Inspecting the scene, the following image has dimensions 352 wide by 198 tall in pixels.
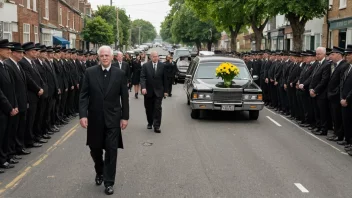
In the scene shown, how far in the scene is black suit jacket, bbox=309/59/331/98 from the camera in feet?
37.7

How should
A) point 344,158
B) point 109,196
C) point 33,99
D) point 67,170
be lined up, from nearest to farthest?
point 109,196
point 67,170
point 344,158
point 33,99

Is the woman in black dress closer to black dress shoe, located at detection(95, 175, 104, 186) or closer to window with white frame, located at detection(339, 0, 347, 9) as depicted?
window with white frame, located at detection(339, 0, 347, 9)

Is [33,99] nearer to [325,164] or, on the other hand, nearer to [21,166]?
[21,166]

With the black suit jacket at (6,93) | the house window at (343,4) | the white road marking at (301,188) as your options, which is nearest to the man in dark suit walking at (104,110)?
the black suit jacket at (6,93)

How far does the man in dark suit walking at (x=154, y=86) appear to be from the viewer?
1172 centimetres

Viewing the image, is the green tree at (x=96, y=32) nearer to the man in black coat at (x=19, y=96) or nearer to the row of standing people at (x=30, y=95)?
the row of standing people at (x=30, y=95)

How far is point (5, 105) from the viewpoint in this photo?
7676 millimetres

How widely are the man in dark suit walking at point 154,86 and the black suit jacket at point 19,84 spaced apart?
364 centimetres

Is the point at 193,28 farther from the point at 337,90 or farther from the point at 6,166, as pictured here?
the point at 6,166

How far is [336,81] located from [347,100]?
1236 mm

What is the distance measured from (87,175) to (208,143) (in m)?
3.47

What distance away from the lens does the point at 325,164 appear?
27.2 feet

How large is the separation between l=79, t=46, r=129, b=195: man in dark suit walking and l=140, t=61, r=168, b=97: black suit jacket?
528 centimetres

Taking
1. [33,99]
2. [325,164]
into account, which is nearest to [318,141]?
[325,164]
